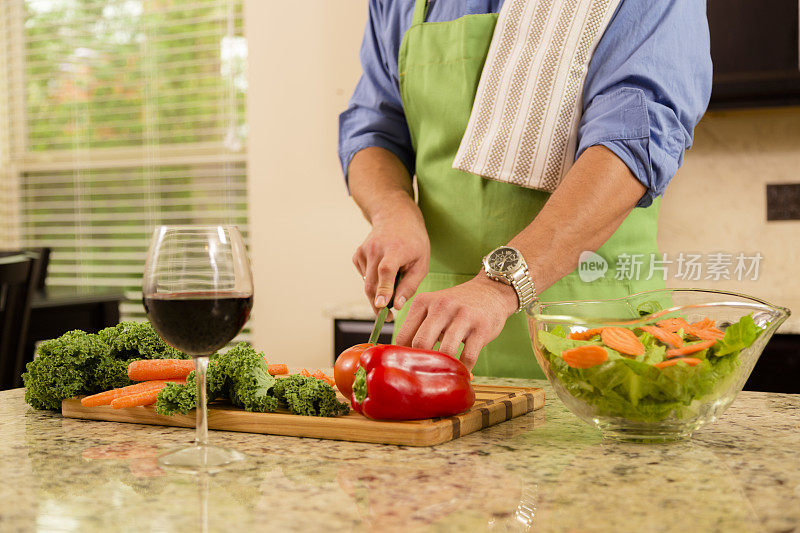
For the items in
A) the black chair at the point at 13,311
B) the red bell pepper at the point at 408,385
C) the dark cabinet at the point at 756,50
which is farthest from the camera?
the dark cabinet at the point at 756,50

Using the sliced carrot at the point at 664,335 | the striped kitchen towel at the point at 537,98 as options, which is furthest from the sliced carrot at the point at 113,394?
the striped kitchen towel at the point at 537,98

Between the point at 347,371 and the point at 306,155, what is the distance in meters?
2.15

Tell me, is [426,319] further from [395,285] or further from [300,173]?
[300,173]

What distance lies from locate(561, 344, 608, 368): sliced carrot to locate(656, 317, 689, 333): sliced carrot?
3.1 inches

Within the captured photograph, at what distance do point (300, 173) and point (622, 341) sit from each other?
2.40 metres

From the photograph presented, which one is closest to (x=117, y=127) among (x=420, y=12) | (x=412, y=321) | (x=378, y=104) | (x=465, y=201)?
(x=378, y=104)

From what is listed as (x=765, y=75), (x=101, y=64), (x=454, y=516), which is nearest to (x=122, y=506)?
(x=454, y=516)

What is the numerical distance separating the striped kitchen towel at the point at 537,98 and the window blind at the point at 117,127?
2047 mm

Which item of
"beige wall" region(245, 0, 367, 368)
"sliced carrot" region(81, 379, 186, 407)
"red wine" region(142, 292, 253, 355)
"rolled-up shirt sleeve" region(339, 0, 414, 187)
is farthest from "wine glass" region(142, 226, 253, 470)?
"beige wall" region(245, 0, 367, 368)

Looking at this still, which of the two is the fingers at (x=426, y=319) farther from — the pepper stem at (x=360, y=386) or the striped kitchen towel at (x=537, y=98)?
the striped kitchen towel at (x=537, y=98)

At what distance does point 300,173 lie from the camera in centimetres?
308

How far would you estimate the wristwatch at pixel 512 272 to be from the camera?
1142mm

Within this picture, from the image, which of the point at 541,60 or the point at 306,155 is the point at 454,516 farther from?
the point at 306,155

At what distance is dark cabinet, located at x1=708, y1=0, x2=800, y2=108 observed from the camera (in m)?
2.20
